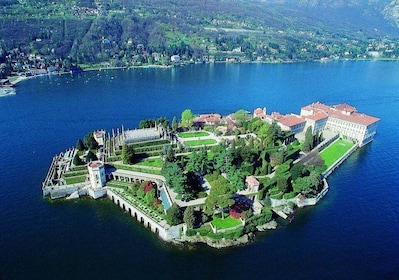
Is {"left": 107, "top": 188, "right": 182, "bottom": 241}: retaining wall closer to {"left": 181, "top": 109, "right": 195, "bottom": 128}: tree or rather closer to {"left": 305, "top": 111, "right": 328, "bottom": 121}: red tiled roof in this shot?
{"left": 181, "top": 109, "right": 195, "bottom": 128}: tree

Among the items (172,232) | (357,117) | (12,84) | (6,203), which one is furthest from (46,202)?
(12,84)

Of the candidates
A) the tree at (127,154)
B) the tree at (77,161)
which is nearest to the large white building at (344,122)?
the tree at (127,154)

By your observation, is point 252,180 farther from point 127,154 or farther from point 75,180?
point 75,180

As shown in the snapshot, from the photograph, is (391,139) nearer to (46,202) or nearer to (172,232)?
(172,232)

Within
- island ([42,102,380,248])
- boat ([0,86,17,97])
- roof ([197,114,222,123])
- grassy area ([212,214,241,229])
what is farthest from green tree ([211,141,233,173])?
boat ([0,86,17,97])

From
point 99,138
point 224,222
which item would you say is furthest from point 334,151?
point 99,138
